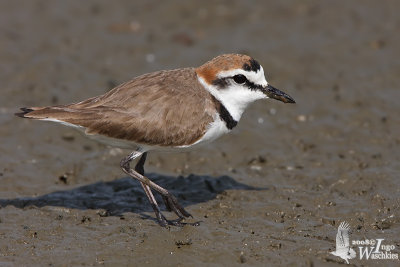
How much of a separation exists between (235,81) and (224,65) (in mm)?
233

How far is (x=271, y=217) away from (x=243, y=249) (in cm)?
97

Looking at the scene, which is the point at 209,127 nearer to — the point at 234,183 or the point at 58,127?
the point at 234,183

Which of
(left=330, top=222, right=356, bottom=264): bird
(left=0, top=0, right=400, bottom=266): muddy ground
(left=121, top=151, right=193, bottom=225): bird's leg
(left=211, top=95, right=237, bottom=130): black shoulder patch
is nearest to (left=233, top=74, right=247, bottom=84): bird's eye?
(left=211, top=95, right=237, bottom=130): black shoulder patch

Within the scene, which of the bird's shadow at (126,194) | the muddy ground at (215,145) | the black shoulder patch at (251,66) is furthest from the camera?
the bird's shadow at (126,194)

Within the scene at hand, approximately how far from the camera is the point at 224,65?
7809mm

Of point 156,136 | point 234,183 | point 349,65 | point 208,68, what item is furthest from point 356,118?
point 156,136

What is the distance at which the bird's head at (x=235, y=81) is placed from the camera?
7.77 metres

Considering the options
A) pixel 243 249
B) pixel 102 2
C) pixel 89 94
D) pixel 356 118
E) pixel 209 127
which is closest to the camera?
pixel 243 249

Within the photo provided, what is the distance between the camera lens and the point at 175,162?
9.47 metres

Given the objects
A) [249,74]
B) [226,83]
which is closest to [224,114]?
[226,83]

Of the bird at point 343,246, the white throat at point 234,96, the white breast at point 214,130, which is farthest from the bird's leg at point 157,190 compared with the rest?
the bird at point 343,246

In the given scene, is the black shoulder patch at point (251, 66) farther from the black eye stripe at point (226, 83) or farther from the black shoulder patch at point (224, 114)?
the black shoulder patch at point (224, 114)

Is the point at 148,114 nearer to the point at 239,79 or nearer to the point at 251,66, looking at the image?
the point at 239,79

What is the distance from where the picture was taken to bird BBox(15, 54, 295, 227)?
751 centimetres
